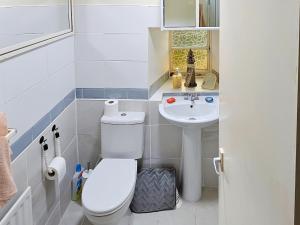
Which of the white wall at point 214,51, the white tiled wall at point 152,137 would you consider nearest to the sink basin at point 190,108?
the white tiled wall at point 152,137

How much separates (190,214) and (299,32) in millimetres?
2482

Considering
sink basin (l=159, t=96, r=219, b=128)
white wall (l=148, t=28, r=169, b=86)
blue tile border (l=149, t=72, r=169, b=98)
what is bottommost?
sink basin (l=159, t=96, r=219, b=128)

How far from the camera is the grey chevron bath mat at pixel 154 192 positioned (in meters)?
3.16

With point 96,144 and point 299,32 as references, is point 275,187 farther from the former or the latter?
point 96,144

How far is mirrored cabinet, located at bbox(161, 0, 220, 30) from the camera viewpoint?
123 inches

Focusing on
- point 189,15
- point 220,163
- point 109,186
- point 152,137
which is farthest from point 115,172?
point 220,163

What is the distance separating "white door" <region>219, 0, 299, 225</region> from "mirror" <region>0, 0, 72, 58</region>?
1.16 meters

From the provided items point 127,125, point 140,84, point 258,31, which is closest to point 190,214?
point 127,125

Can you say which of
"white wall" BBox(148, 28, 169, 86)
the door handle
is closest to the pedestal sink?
"white wall" BBox(148, 28, 169, 86)

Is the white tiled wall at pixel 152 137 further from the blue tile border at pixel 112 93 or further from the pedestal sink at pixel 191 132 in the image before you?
the pedestal sink at pixel 191 132

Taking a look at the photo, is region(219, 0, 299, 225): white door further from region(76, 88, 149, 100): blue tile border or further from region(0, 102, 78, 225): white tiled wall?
region(76, 88, 149, 100): blue tile border

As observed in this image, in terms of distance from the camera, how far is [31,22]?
2.51 metres

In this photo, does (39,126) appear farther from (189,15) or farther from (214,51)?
(214,51)

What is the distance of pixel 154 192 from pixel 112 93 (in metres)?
0.81
